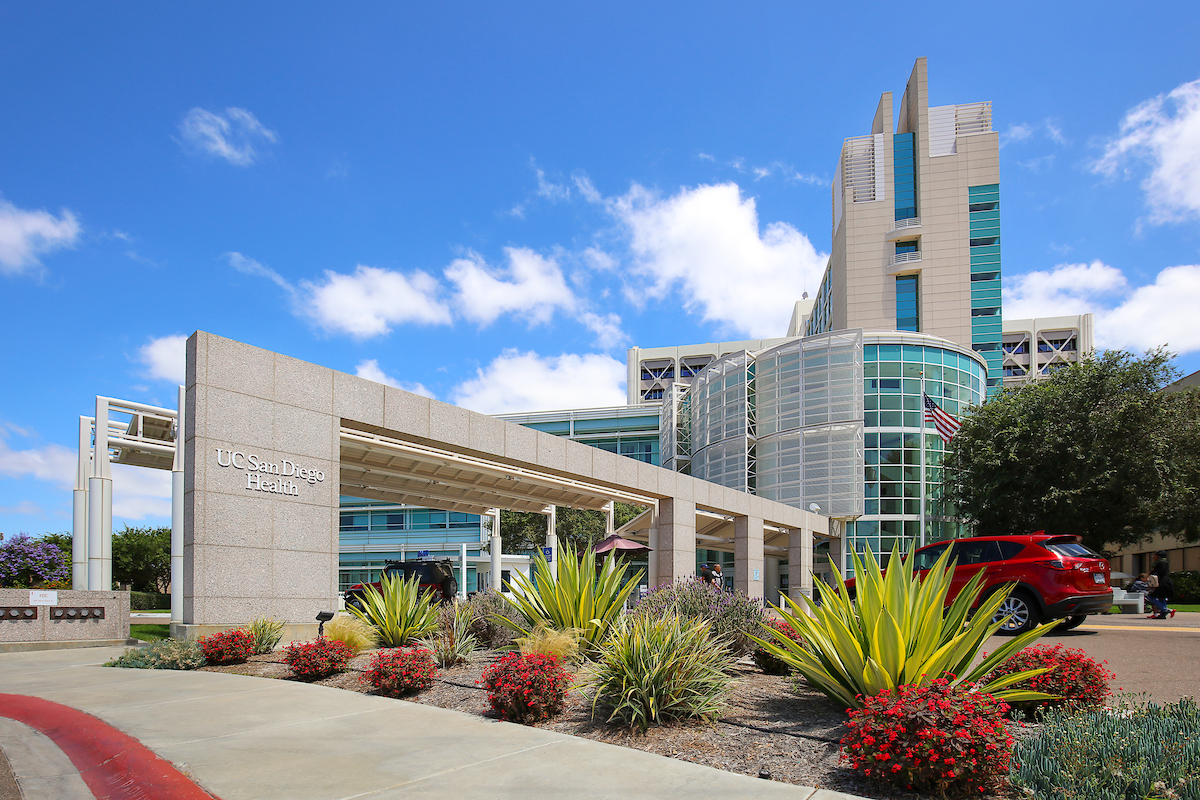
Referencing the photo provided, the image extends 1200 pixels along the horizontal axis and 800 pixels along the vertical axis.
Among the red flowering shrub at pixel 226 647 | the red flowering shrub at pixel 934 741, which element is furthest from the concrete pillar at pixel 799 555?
the red flowering shrub at pixel 934 741

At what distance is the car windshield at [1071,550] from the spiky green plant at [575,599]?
736cm

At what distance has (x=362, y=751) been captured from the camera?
212 inches

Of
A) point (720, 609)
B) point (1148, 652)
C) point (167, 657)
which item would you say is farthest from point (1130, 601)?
point (167, 657)

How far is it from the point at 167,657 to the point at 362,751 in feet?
19.1

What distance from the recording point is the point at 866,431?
42125 mm

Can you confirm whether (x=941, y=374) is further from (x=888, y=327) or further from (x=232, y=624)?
(x=232, y=624)

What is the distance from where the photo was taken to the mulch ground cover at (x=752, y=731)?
16.1ft

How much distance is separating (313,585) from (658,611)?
21.2ft

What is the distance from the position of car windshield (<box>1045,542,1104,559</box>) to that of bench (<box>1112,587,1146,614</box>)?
10030 mm

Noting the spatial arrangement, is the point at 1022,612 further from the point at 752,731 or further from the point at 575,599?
the point at 752,731

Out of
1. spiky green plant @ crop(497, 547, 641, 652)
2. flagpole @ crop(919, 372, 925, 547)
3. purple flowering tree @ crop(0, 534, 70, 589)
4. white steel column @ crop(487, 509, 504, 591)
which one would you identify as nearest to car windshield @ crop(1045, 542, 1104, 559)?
spiky green plant @ crop(497, 547, 641, 652)

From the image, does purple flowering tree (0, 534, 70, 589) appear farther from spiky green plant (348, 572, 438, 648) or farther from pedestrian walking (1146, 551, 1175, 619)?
pedestrian walking (1146, 551, 1175, 619)

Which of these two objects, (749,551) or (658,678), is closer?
(658,678)

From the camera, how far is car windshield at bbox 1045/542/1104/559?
1183 cm
